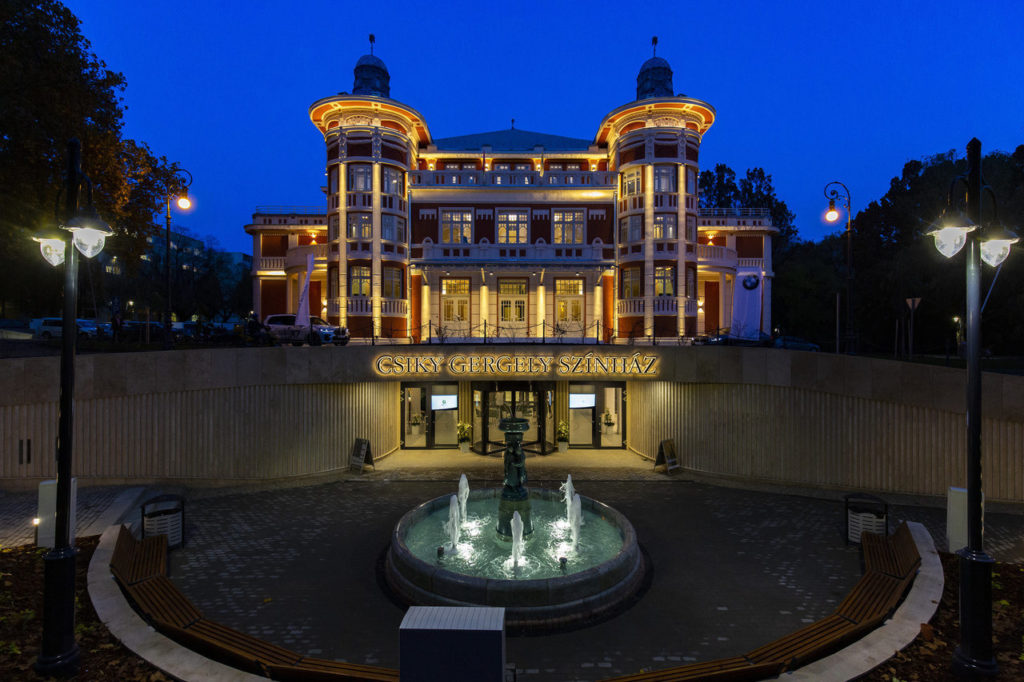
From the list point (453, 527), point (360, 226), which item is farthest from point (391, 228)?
point (453, 527)

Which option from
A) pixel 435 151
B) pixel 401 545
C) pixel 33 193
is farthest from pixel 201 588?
pixel 435 151

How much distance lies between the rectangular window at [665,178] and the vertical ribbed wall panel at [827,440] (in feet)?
50.6

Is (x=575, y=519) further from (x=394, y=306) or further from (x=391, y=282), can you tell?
(x=391, y=282)

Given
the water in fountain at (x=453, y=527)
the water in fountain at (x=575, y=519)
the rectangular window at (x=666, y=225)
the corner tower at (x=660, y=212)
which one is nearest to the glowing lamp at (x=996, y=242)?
the water in fountain at (x=575, y=519)

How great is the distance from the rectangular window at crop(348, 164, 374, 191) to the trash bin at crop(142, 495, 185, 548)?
21836 millimetres

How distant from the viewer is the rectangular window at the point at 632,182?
29719mm

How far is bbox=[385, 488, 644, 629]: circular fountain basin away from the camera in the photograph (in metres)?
8.54

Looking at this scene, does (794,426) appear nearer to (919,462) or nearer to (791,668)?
(919,462)

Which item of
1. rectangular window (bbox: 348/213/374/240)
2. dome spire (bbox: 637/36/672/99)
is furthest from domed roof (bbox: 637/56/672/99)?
rectangular window (bbox: 348/213/374/240)

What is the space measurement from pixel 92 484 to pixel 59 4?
14.9 metres

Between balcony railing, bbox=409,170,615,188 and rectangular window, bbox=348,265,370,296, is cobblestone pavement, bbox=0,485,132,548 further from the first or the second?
balcony railing, bbox=409,170,615,188

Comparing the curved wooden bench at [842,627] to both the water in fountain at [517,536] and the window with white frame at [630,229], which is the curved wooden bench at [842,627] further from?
the window with white frame at [630,229]

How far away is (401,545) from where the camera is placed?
10.0 meters

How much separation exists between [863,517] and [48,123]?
25193mm
